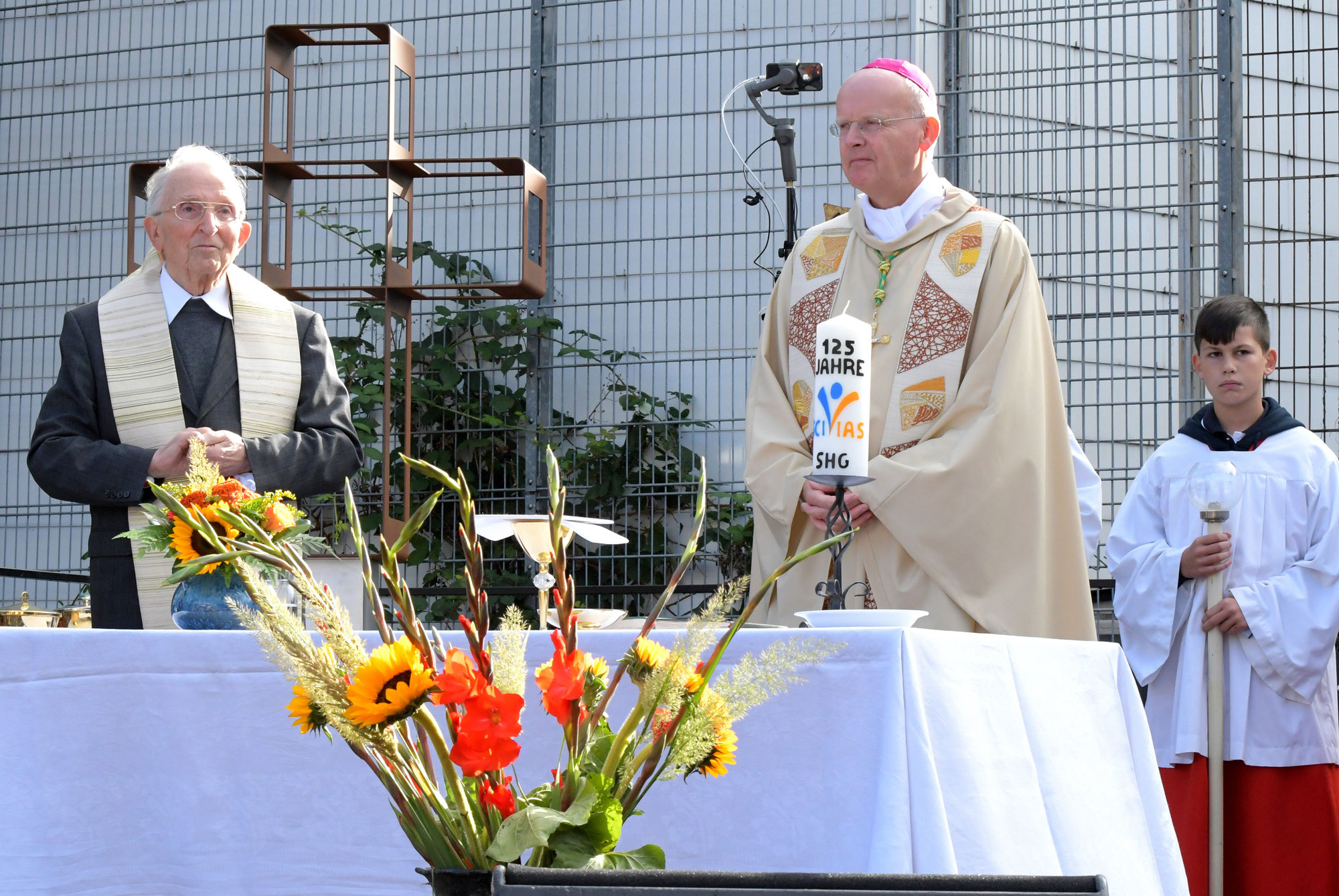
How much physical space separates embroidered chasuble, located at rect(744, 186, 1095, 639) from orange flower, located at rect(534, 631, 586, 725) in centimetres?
169

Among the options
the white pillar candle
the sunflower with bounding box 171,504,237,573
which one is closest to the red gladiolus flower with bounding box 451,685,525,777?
the sunflower with bounding box 171,504,237,573

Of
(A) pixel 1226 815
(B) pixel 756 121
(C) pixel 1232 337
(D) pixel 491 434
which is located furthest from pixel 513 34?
(A) pixel 1226 815

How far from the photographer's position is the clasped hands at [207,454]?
2.65m

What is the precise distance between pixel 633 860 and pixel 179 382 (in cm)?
200

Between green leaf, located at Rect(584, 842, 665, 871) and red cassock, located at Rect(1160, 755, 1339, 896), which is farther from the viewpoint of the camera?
red cassock, located at Rect(1160, 755, 1339, 896)

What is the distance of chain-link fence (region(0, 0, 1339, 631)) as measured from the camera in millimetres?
5832

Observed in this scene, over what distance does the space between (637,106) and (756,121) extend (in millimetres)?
550

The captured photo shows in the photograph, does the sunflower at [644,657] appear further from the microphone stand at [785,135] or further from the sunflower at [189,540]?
the microphone stand at [785,135]

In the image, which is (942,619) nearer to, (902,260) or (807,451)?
(807,451)

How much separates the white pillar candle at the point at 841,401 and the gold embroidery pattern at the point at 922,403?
892mm

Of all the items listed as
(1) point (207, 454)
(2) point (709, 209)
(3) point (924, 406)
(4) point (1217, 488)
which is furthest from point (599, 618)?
(2) point (709, 209)

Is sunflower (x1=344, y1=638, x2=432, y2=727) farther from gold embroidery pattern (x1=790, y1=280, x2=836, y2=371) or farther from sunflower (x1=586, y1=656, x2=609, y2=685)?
gold embroidery pattern (x1=790, y1=280, x2=836, y2=371)

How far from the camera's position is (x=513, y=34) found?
7750 millimetres

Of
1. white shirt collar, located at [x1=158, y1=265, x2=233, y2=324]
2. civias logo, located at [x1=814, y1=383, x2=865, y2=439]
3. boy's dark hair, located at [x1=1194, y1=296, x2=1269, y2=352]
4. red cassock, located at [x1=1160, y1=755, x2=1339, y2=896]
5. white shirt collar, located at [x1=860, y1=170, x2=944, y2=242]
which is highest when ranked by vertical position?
white shirt collar, located at [x1=860, y1=170, x2=944, y2=242]
